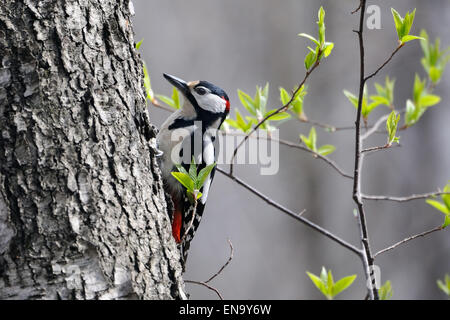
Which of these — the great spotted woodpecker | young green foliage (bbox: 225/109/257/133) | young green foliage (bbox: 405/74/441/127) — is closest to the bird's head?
the great spotted woodpecker

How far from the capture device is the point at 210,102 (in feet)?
9.04

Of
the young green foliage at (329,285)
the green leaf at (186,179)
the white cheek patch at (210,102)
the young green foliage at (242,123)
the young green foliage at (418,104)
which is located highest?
the white cheek patch at (210,102)

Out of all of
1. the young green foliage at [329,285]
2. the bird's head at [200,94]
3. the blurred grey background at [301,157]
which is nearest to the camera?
the young green foliage at [329,285]

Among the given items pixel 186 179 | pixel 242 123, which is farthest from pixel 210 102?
pixel 186 179

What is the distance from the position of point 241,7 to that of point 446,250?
→ 3402 millimetres

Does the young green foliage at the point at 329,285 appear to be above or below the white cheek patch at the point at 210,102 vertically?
below

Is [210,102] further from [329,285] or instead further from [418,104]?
[329,285]

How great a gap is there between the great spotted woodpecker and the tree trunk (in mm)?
735

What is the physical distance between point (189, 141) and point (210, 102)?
1.06 ft

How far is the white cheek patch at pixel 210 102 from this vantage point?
273 cm

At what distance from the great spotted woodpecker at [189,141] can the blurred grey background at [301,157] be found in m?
2.62

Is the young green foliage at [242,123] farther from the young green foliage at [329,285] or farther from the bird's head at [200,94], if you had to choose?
the young green foliage at [329,285]

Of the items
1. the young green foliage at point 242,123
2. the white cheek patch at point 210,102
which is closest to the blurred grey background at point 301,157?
the white cheek patch at point 210,102

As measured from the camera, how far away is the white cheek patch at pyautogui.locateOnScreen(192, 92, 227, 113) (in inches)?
108
